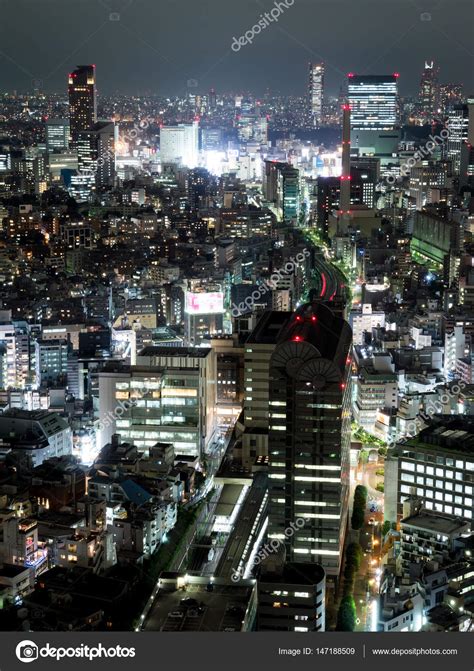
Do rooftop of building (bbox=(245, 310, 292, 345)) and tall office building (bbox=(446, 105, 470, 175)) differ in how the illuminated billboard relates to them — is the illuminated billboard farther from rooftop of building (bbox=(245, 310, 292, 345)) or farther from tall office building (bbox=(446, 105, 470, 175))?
tall office building (bbox=(446, 105, 470, 175))

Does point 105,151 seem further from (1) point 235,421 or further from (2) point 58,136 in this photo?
(1) point 235,421

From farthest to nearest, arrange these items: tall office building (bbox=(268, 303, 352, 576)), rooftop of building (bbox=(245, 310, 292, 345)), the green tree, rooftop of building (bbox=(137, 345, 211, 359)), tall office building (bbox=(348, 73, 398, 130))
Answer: tall office building (bbox=(348, 73, 398, 130)), rooftop of building (bbox=(137, 345, 211, 359)), rooftop of building (bbox=(245, 310, 292, 345)), tall office building (bbox=(268, 303, 352, 576)), the green tree

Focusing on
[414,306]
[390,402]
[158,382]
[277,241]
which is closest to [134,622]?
[158,382]

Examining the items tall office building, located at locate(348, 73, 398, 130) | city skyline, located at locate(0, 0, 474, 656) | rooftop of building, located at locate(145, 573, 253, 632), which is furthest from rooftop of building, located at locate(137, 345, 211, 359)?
tall office building, located at locate(348, 73, 398, 130)

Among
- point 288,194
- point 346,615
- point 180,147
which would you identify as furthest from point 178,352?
point 180,147

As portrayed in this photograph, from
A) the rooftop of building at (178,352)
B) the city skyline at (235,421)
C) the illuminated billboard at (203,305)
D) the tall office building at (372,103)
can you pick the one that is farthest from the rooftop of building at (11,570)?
the tall office building at (372,103)

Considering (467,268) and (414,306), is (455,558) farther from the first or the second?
(467,268)
